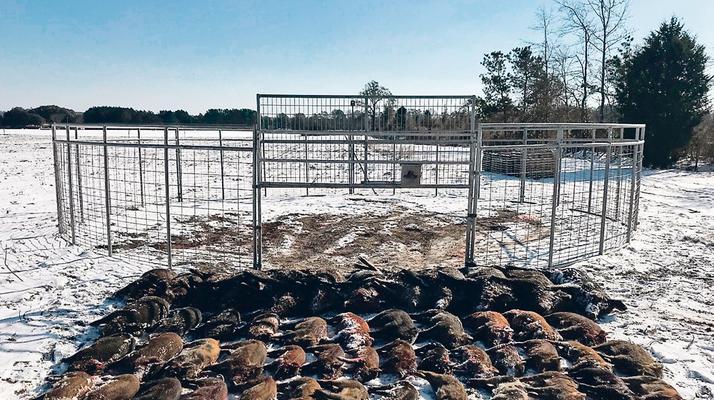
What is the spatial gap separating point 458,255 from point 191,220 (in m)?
4.78

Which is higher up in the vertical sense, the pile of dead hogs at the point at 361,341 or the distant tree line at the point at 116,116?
the distant tree line at the point at 116,116

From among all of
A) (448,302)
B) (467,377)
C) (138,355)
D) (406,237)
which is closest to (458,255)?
(406,237)

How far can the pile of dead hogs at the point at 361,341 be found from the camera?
11.4 ft

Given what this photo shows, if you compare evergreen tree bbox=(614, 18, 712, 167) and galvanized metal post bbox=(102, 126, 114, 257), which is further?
evergreen tree bbox=(614, 18, 712, 167)

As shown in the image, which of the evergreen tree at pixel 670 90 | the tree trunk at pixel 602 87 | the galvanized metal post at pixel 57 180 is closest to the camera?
the galvanized metal post at pixel 57 180

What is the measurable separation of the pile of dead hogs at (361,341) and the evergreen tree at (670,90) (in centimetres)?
1837

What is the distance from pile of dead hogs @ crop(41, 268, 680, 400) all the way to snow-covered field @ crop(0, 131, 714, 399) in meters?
0.29

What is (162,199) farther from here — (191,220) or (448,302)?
(448,302)

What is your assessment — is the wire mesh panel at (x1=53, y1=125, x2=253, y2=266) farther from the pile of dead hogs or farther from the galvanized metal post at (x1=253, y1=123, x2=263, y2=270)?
the pile of dead hogs

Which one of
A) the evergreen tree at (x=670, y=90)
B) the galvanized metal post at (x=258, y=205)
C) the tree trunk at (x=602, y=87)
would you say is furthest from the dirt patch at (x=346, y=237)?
the tree trunk at (x=602, y=87)

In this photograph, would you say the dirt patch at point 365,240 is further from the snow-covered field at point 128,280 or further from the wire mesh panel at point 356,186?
the snow-covered field at point 128,280

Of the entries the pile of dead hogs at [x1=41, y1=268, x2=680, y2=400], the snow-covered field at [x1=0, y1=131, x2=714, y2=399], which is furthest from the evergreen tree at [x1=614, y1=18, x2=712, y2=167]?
the pile of dead hogs at [x1=41, y1=268, x2=680, y2=400]

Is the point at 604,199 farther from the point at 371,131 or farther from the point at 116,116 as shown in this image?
the point at 116,116

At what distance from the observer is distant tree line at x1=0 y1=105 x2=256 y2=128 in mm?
31172
